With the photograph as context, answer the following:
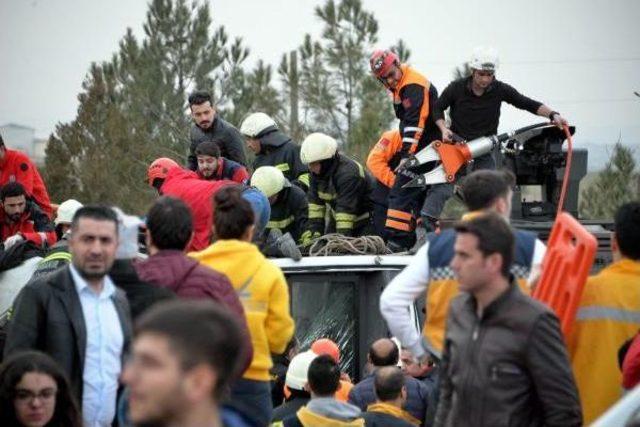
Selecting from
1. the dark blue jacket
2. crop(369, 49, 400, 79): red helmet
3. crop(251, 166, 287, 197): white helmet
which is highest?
crop(369, 49, 400, 79): red helmet

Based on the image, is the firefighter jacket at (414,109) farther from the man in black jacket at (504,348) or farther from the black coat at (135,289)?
the man in black jacket at (504,348)

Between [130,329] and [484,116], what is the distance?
605 cm

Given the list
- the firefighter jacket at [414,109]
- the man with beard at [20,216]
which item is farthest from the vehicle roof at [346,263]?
the man with beard at [20,216]

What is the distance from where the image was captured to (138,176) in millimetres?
29969

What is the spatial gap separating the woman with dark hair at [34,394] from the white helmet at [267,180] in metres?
5.46

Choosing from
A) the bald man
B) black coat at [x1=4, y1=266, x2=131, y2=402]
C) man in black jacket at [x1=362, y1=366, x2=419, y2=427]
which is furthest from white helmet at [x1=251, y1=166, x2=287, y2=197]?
black coat at [x1=4, y1=266, x2=131, y2=402]

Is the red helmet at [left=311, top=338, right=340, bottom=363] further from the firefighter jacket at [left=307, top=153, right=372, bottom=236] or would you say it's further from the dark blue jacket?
the firefighter jacket at [left=307, top=153, right=372, bottom=236]

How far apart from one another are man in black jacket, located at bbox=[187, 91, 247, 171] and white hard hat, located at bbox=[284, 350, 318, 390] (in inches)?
148

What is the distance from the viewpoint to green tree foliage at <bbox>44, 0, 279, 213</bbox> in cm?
2994

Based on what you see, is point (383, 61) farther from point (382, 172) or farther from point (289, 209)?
point (289, 209)

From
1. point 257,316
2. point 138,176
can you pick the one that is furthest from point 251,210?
point 138,176

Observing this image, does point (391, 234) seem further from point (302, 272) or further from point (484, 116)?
point (302, 272)

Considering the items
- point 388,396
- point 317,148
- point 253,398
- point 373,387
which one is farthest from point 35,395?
point 317,148

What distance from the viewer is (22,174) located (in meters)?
13.7
